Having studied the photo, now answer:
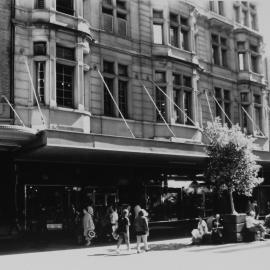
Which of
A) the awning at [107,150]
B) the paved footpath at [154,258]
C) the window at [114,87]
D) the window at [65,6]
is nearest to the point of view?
the paved footpath at [154,258]

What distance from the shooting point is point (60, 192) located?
21.5 m

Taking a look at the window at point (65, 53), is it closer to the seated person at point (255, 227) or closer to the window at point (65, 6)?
the window at point (65, 6)

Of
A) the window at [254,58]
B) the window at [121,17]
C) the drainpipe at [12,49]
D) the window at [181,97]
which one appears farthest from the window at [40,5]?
the window at [254,58]

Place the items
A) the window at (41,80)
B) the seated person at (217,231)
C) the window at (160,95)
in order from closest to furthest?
the seated person at (217,231) < the window at (41,80) < the window at (160,95)

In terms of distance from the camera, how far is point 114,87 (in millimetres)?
23516

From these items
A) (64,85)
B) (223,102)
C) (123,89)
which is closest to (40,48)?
(64,85)

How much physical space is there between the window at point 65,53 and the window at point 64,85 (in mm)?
430

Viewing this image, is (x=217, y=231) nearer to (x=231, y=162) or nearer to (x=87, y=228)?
(x=231, y=162)

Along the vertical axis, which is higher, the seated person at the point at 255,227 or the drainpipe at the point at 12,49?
the drainpipe at the point at 12,49

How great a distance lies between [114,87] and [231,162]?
24.3ft

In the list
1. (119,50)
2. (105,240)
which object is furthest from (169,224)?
(119,50)

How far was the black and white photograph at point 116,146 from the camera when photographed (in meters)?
17.2

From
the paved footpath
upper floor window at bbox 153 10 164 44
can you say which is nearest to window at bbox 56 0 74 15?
upper floor window at bbox 153 10 164 44

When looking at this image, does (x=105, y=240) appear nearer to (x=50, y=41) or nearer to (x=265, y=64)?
(x=50, y=41)
